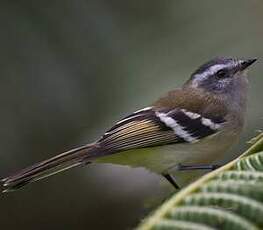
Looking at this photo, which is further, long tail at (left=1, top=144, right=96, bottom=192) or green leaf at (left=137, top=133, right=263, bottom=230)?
long tail at (left=1, top=144, right=96, bottom=192)

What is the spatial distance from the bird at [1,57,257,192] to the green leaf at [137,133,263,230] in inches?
73.5

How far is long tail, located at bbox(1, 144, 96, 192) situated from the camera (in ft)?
10.3

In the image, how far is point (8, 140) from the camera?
571cm

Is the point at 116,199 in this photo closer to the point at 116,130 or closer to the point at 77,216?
the point at 77,216

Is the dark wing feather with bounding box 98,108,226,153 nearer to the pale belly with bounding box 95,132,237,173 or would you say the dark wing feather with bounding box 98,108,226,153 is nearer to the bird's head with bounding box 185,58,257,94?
the pale belly with bounding box 95,132,237,173

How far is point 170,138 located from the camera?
371 centimetres

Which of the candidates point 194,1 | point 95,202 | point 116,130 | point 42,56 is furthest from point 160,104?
point 194,1

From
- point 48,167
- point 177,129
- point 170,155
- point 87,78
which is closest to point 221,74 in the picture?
point 177,129

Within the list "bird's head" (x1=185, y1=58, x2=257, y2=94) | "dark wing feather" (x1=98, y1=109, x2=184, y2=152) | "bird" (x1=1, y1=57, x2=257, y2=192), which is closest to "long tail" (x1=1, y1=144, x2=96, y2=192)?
"bird" (x1=1, y1=57, x2=257, y2=192)

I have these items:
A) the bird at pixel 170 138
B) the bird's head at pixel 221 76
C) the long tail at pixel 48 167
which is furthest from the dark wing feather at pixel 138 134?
the bird's head at pixel 221 76

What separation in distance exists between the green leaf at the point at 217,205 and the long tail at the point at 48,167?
1.72 meters

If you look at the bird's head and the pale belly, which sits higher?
the bird's head

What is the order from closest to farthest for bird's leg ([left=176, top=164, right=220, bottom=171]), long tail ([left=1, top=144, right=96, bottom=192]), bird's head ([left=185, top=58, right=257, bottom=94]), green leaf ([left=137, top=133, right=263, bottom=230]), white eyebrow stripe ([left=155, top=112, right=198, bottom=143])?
green leaf ([left=137, top=133, right=263, bottom=230]) < long tail ([left=1, top=144, right=96, bottom=192]) < bird's leg ([left=176, top=164, right=220, bottom=171]) < white eyebrow stripe ([left=155, top=112, right=198, bottom=143]) < bird's head ([left=185, top=58, right=257, bottom=94])

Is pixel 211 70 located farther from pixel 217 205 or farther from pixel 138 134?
pixel 217 205
